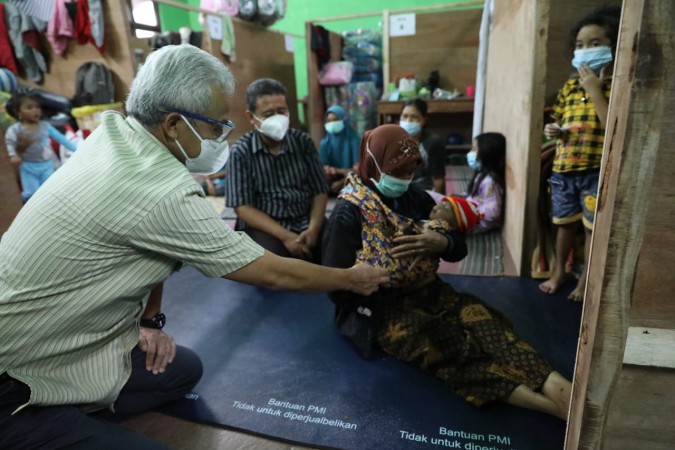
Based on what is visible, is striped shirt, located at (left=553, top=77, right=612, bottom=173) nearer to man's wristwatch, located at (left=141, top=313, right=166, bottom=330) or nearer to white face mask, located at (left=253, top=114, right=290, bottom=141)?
white face mask, located at (left=253, top=114, right=290, bottom=141)

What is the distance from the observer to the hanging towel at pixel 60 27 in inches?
141

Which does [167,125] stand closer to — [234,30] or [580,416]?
[580,416]

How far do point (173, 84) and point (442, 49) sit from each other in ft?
14.6

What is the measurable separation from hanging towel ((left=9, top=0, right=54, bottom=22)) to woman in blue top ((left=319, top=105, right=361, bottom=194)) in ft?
8.08

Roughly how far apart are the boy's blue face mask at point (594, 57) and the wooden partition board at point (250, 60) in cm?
312

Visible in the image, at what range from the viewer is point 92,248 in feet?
→ 3.28

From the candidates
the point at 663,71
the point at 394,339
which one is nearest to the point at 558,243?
the point at 394,339

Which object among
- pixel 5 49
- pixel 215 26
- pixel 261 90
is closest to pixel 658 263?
pixel 261 90

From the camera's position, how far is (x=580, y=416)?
86 cm

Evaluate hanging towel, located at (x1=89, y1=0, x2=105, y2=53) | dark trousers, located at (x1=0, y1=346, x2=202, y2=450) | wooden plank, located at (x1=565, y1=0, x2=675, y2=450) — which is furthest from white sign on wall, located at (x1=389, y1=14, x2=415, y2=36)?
dark trousers, located at (x1=0, y1=346, x2=202, y2=450)

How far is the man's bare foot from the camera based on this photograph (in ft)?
7.07

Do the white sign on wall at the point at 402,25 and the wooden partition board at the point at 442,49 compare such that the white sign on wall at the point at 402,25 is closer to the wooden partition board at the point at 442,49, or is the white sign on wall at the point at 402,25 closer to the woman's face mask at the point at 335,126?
the wooden partition board at the point at 442,49

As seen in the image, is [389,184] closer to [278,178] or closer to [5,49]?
[278,178]

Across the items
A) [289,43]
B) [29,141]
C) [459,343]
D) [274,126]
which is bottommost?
[459,343]
